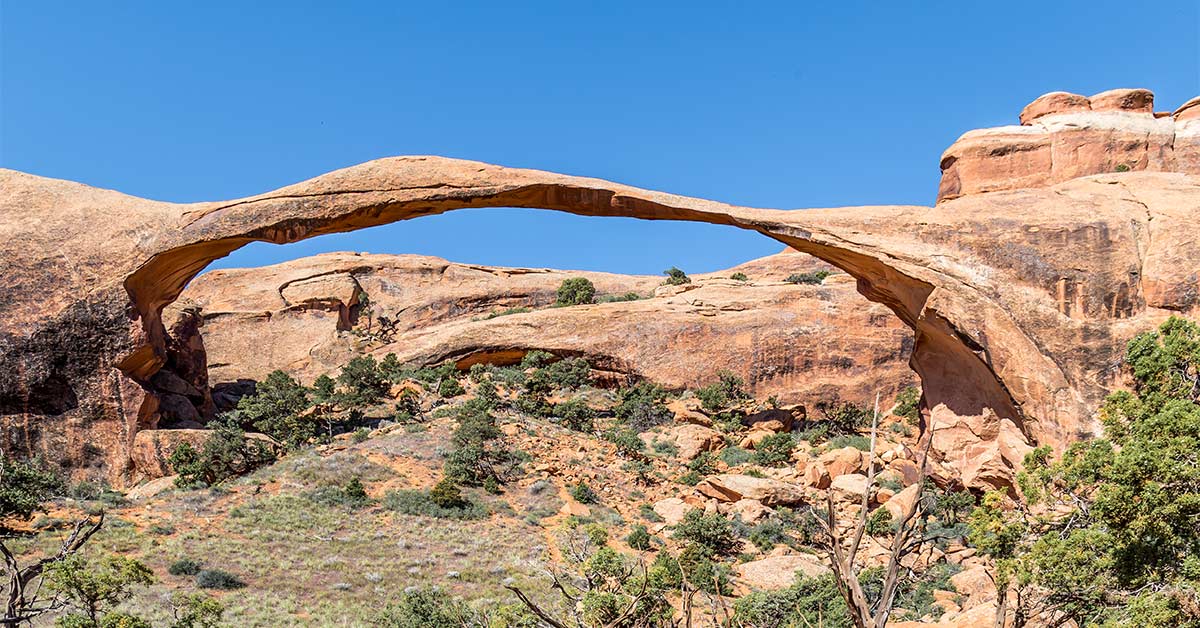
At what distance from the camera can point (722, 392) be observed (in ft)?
86.2

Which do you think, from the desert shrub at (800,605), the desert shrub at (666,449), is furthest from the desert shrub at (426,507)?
the desert shrub at (800,605)

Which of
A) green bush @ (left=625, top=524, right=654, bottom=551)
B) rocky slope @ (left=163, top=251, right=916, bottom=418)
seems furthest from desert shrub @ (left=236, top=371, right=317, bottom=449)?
green bush @ (left=625, top=524, right=654, bottom=551)

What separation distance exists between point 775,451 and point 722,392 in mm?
5443

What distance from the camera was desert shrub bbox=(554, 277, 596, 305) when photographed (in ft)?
125

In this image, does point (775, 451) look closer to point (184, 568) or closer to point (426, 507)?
point (426, 507)

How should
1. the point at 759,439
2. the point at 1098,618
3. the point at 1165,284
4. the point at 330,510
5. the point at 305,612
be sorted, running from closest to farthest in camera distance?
the point at 1098,618
the point at 305,612
the point at 1165,284
the point at 330,510
the point at 759,439

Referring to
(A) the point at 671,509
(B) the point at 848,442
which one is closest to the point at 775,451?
(B) the point at 848,442

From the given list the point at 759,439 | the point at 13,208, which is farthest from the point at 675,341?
the point at 13,208

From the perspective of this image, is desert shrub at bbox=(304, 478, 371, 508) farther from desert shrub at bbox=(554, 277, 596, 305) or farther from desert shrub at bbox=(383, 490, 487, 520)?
desert shrub at bbox=(554, 277, 596, 305)

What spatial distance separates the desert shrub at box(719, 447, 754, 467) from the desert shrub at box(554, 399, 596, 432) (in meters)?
3.74

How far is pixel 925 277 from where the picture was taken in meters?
14.1

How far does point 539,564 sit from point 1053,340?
8653mm

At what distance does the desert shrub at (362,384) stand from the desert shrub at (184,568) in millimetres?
10941

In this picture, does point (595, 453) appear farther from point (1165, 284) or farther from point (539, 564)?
point (1165, 284)
